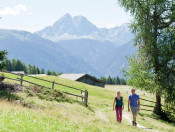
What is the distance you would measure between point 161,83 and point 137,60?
4035 mm

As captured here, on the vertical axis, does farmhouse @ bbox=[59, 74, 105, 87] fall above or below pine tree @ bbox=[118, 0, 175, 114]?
below

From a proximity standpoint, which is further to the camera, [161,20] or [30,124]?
[161,20]

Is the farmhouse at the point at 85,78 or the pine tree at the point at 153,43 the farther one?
the farmhouse at the point at 85,78

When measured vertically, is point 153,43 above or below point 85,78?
above

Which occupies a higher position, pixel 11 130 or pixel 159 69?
pixel 159 69

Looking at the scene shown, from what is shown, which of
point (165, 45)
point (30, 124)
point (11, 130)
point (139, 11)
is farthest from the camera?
point (139, 11)

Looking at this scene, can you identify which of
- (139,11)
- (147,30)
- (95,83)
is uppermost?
(139,11)

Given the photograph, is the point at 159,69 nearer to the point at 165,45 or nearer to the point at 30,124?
the point at 165,45

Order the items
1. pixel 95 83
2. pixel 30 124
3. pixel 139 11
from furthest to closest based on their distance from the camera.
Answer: pixel 95 83 < pixel 139 11 < pixel 30 124

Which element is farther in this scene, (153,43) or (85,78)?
(85,78)

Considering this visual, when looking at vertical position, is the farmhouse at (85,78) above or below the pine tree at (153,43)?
below

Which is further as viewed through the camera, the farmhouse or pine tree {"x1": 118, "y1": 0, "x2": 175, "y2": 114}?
the farmhouse

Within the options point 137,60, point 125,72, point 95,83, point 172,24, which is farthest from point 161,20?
point 95,83

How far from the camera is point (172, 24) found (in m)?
24.2
